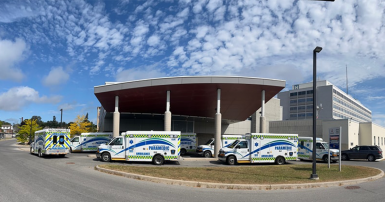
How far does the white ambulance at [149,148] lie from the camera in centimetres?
1975

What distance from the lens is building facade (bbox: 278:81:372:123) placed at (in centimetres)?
10569

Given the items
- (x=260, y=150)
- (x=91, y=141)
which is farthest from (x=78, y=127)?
(x=260, y=150)

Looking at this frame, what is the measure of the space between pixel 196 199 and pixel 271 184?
3.75 metres

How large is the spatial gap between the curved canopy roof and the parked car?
9576mm

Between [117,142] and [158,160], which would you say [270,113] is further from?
[117,142]

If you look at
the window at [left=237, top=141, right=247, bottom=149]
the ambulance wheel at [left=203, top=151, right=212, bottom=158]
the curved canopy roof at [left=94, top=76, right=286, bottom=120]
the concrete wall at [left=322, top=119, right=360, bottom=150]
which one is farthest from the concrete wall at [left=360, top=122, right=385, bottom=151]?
the window at [left=237, top=141, right=247, bottom=149]

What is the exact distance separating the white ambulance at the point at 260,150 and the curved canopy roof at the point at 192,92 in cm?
554

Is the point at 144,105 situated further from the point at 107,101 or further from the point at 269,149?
the point at 269,149

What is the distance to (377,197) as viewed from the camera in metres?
9.67

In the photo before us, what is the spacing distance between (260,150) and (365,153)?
14.4 meters

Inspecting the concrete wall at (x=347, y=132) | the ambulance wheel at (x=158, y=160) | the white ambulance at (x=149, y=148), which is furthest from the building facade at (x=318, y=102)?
the ambulance wheel at (x=158, y=160)

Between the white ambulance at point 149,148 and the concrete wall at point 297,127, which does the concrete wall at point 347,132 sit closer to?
the concrete wall at point 297,127

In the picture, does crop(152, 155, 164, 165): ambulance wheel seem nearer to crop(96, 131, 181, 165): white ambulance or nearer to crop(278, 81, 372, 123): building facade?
crop(96, 131, 181, 165): white ambulance

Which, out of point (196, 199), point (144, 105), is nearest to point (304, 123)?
point (144, 105)
